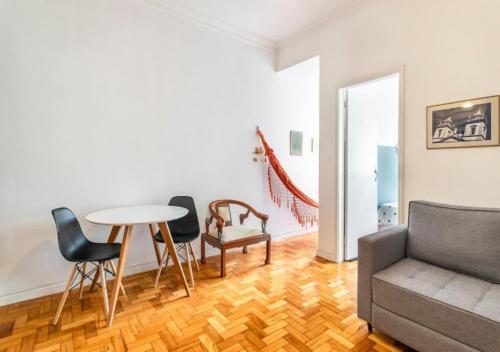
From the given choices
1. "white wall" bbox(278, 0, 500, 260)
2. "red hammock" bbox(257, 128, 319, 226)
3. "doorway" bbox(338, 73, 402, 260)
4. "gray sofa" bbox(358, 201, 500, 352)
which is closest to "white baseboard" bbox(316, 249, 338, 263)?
"white wall" bbox(278, 0, 500, 260)

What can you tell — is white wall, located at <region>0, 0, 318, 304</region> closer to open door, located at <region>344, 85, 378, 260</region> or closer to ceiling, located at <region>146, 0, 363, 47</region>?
ceiling, located at <region>146, 0, 363, 47</region>

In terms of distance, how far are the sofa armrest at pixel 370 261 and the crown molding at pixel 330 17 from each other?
239cm

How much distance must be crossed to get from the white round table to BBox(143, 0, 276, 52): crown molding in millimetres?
2161

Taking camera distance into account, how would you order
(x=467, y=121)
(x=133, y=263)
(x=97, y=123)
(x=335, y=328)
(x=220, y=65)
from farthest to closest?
(x=220, y=65) < (x=133, y=263) < (x=97, y=123) < (x=467, y=121) < (x=335, y=328)

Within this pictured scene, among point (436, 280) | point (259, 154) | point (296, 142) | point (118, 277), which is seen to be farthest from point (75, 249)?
point (296, 142)

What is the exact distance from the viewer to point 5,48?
2.10 meters

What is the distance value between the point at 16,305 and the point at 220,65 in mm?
3112

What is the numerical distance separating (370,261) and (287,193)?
2059 mm

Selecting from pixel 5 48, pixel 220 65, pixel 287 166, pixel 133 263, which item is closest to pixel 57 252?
pixel 133 263

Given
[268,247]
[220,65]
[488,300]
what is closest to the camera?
[488,300]

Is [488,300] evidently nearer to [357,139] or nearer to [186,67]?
[357,139]

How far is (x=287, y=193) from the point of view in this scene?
377cm

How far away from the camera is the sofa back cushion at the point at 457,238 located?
63.7 inches

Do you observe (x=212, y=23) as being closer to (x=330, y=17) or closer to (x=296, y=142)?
(x=330, y=17)
